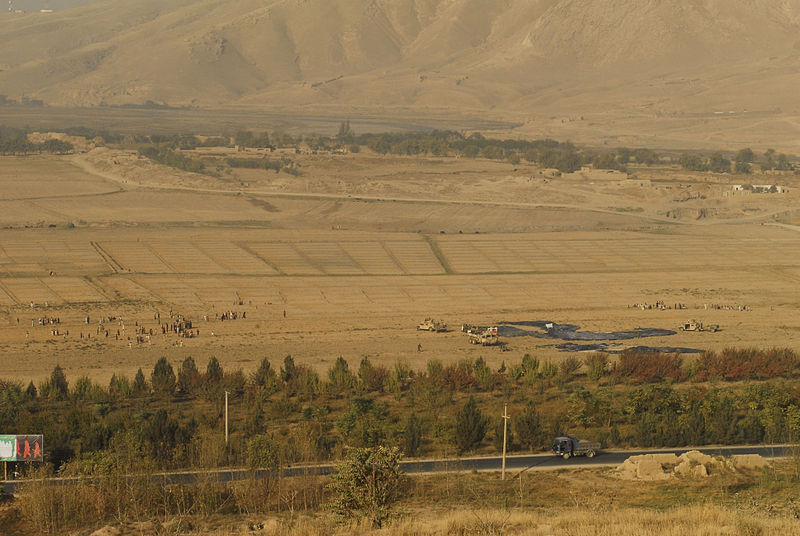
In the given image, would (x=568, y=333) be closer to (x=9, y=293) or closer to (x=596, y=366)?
(x=596, y=366)

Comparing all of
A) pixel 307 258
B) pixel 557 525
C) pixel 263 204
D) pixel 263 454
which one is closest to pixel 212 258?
pixel 307 258

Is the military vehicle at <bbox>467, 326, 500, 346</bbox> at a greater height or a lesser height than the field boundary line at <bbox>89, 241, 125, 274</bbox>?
lesser

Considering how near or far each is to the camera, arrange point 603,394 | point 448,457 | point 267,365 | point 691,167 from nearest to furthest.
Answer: point 448,457, point 603,394, point 267,365, point 691,167

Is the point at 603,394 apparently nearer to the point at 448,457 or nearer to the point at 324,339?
the point at 448,457

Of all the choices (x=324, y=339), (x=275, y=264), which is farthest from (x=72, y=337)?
(x=275, y=264)

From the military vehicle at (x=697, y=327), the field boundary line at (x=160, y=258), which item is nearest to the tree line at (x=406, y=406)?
the military vehicle at (x=697, y=327)

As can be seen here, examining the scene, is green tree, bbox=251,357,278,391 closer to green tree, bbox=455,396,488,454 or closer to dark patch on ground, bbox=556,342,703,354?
green tree, bbox=455,396,488,454

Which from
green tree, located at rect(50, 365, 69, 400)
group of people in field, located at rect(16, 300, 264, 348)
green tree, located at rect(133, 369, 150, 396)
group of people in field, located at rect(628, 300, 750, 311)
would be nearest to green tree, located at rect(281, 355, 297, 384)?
green tree, located at rect(133, 369, 150, 396)
